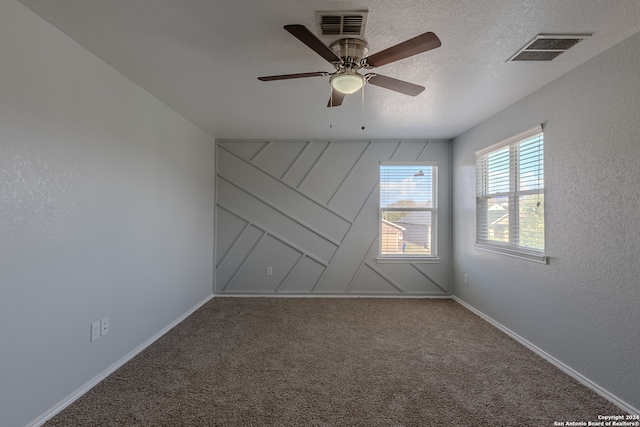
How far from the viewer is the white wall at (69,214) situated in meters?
1.52

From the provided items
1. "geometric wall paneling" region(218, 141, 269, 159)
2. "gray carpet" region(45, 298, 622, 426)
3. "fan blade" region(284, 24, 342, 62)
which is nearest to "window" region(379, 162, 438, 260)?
"gray carpet" region(45, 298, 622, 426)

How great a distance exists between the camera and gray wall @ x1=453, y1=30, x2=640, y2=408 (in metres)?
1.82

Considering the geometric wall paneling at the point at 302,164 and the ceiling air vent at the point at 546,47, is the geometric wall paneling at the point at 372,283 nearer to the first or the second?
the geometric wall paneling at the point at 302,164

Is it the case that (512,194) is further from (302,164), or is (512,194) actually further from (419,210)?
(302,164)

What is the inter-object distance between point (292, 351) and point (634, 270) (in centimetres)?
252

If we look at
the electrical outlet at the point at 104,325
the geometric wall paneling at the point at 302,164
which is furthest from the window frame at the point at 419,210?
the electrical outlet at the point at 104,325

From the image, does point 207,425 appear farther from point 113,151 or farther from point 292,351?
point 113,151

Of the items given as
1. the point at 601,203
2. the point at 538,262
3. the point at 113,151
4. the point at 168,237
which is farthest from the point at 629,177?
the point at 168,237

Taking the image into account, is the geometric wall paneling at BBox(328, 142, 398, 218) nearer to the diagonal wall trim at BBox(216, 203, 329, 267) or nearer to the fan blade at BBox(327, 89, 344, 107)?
the diagonal wall trim at BBox(216, 203, 329, 267)

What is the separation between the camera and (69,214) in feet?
6.12

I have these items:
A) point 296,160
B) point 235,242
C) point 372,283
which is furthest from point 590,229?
point 235,242

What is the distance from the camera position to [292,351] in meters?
2.57

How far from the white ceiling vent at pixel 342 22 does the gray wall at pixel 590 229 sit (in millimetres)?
1357

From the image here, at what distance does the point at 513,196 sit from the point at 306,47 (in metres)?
2.53
